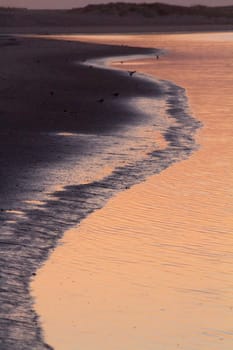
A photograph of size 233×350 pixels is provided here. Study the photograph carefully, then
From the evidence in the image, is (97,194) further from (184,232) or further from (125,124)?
(125,124)

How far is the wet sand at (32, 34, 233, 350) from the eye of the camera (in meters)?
6.57

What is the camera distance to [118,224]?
32.0 feet

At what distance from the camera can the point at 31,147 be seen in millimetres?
14742

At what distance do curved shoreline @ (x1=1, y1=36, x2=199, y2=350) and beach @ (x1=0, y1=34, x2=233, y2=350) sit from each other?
0.04 feet

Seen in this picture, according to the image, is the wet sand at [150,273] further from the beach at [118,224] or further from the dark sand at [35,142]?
the dark sand at [35,142]

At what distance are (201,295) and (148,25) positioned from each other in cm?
12525

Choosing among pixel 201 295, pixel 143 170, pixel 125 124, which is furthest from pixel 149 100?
pixel 201 295

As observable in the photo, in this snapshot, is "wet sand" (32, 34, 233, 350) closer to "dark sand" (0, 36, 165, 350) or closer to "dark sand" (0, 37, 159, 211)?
"dark sand" (0, 36, 165, 350)

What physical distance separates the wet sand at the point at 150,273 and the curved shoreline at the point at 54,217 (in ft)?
0.37

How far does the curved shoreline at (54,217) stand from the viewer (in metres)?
6.75

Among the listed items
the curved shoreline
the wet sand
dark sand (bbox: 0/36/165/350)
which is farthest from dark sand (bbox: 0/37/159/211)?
the wet sand

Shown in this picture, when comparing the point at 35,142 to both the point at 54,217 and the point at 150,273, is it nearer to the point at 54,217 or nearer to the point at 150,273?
the point at 54,217

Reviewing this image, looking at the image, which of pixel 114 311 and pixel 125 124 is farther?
pixel 125 124

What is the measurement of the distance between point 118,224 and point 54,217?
65 centimetres
